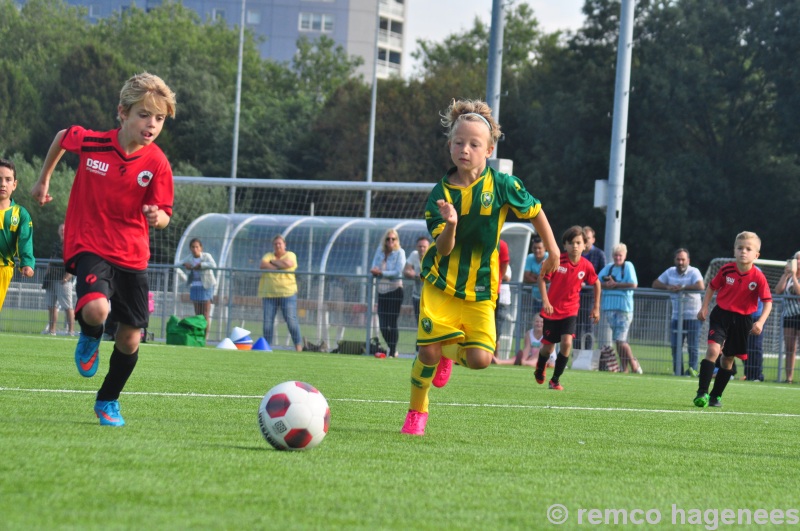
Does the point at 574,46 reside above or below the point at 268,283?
above

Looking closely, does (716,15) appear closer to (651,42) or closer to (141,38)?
(651,42)

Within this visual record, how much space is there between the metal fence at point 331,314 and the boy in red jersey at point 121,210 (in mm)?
11873

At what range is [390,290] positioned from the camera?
60.6ft

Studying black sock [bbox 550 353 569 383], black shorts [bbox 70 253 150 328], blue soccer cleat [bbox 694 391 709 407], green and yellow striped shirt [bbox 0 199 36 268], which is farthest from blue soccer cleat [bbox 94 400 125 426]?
black sock [bbox 550 353 569 383]

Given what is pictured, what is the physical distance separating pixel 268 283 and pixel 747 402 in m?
9.17

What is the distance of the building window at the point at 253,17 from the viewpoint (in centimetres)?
9456

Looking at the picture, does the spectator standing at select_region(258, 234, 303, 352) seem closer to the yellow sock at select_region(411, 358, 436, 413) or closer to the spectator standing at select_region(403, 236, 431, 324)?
the spectator standing at select_region(403, 236, 431, 324)

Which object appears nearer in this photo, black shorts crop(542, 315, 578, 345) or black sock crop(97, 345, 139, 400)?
black sock crop(97, 345, 139, 400)

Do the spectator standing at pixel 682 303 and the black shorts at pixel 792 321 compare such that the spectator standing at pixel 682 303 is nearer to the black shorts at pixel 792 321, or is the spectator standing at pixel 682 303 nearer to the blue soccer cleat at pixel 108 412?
the black shorts at pixel 792 321

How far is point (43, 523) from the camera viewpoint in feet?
11.4

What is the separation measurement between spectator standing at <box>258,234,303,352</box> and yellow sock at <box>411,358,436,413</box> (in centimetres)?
1167

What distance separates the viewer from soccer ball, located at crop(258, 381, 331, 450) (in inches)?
216

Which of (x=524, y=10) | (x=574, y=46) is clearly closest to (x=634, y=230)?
(x=574, y=46)

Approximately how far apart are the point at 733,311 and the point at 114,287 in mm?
6397
